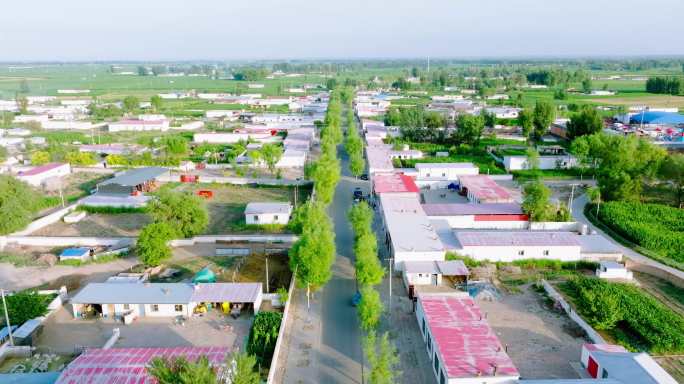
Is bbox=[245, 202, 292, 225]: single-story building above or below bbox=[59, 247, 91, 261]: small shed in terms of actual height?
above

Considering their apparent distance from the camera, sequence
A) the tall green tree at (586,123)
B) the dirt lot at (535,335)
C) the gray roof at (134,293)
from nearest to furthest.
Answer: the dirt lot at (535,335)
the gray roof at (134,293)
the tall green tree at (586,123)

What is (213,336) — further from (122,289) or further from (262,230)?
(262,230)

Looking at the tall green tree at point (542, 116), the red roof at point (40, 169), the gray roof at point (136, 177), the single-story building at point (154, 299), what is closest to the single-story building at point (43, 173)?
the red roof at point (40, 169)

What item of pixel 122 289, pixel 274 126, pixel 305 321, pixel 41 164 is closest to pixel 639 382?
pixel 305 321

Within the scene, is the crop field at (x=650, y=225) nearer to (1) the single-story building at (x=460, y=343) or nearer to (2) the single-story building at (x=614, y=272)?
(2) the single-story building at (x=614, y=272)

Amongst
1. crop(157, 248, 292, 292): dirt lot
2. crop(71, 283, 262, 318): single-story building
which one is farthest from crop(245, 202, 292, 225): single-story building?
crop(71, 283, 262, 318): single-story building

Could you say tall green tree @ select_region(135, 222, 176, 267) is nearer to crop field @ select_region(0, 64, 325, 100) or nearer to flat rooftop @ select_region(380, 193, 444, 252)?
flat rooftop @ select_region(380, 193, 444, 252)
